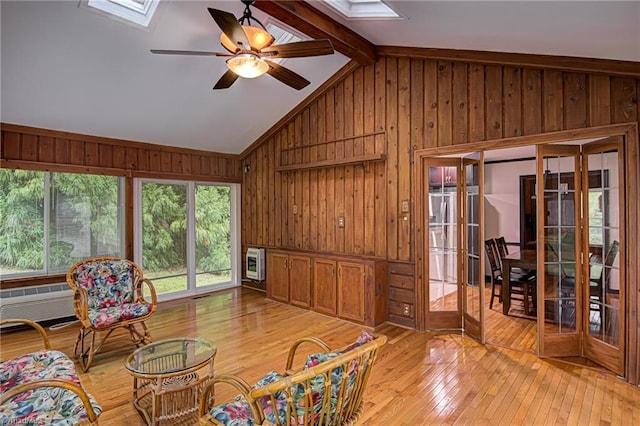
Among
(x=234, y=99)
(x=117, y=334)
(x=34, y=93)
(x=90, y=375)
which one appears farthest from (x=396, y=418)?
(x=34, y=93)

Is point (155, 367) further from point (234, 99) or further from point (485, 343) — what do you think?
point (234, 99)

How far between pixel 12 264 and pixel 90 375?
94.1 inches

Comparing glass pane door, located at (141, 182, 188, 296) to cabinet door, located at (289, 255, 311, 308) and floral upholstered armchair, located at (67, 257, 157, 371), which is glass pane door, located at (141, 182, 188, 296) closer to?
floral upholstered armchair, located at (67, 257, 157, 371)

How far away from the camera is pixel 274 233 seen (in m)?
6.33

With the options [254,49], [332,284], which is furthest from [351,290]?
[254,49]

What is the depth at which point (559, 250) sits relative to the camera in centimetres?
357

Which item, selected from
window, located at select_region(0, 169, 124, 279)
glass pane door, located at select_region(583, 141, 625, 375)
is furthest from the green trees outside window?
glass pane door, located at select_region(583, 141, 625, 375)

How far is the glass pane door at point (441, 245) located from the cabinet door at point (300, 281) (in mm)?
1791

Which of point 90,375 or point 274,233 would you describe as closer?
point 90,375

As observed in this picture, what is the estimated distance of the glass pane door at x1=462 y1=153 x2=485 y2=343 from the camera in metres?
3.96

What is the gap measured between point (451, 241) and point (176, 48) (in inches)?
157

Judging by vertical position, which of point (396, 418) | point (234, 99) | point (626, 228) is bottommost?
point (396, 418)

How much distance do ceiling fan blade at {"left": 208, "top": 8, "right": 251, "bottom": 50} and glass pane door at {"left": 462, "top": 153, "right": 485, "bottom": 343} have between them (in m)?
2.80

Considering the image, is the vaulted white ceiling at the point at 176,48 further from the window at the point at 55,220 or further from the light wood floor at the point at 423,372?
the light wood floor at the point at 423,372
